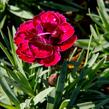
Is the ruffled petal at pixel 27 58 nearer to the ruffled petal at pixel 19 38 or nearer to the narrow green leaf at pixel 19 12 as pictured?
the ruffled petal at pixel 19 38

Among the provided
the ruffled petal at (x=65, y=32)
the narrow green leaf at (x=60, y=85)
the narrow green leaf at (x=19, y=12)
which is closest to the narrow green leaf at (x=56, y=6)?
the narrow green leaf at (x=19, y=12)

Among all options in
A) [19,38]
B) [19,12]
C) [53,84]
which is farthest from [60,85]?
[19,12]

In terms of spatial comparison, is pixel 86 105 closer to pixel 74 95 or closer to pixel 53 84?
pixel 74 95

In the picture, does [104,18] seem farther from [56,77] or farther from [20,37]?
[20,37]

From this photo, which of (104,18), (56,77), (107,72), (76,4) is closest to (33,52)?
(56,77)

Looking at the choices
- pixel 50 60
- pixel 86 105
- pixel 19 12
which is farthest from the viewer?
pixel 19 12

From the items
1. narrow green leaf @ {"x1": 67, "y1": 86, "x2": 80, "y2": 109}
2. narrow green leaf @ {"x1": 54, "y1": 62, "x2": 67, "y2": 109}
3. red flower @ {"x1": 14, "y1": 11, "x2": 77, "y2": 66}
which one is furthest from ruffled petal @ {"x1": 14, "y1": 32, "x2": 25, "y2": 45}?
narrow green leaf @ {"x1": 67, "y1": 86, "x2": 80, "y2": 109}

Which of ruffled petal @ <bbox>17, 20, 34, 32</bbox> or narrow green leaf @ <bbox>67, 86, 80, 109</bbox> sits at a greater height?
ruffled petal @ <bbox>17, 20, 34, 32</bbox>

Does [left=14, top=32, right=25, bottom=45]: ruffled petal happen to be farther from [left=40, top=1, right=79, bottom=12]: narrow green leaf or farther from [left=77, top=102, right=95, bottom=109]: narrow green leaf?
[left=40, top=1, right=79, bottom=12]: narrow green leaf
